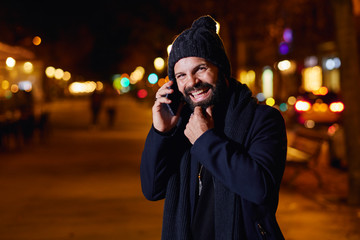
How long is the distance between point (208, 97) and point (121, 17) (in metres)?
25.7

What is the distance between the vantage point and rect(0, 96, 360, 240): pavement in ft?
21.5

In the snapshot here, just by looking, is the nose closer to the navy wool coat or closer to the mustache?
the mustache

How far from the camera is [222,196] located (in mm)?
2232

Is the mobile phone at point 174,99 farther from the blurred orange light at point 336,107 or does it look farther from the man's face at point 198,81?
the blurred orange light at point 336,107

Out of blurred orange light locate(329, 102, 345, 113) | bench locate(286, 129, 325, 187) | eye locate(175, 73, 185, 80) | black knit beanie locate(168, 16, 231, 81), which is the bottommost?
bench locate(286, 129, 325, 187)

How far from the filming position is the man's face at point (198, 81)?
7.86 ft

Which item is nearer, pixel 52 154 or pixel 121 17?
pixel 52 154

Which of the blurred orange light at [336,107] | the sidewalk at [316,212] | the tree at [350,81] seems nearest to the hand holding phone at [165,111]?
the sidewalk at [316,212]

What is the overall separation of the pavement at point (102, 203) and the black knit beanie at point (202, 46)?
4.11 m

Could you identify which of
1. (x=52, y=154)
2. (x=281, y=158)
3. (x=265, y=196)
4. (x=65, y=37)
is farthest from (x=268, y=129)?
(x=65, y=37)

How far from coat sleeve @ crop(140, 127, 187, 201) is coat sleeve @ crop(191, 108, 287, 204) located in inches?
9.4

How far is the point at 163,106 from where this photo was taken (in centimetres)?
244

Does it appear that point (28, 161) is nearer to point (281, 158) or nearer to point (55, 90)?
point (281, 158)

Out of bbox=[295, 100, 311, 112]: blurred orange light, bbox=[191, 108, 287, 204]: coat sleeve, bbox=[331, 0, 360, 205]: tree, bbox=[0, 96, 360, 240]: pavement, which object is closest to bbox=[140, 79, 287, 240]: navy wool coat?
bbox=[191, 108, 287, 204]: coat sleeve
